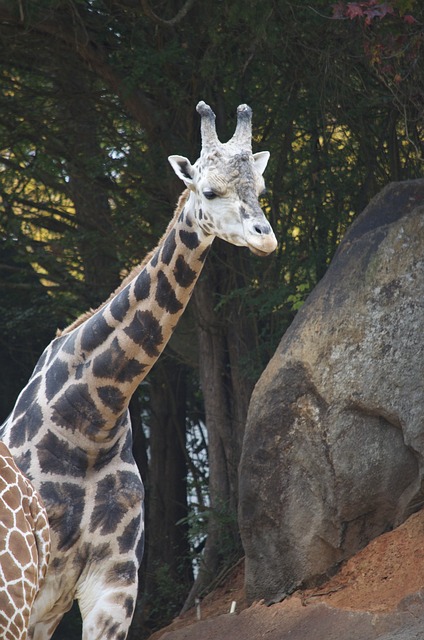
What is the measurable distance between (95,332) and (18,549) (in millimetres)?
1693

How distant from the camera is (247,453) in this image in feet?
23.9

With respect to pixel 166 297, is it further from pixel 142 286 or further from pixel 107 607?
pixel 107 607

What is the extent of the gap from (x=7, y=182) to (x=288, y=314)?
305 cm

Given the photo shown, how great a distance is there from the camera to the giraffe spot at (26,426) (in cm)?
589

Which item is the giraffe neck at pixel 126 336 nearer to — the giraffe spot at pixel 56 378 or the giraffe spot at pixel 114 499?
the giraffe spot at pixel 56 378

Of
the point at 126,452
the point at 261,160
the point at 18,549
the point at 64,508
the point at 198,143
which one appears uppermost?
the point at 198,143

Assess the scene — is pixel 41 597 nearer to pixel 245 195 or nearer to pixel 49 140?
pixel 245 195

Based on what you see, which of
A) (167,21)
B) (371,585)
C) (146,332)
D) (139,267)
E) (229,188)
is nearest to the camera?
(229,188)

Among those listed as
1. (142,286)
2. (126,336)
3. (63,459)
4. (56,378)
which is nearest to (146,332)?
(126,336)

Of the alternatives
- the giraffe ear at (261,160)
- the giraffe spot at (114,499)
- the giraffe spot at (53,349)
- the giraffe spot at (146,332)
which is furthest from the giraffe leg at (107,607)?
the giraffe ear at (261,160)

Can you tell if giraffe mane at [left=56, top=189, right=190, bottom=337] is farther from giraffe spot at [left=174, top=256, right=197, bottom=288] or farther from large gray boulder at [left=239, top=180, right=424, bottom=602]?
large gray boulder at [left=239, top=180, right=424, bottom=602]

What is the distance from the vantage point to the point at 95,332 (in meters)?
5.82

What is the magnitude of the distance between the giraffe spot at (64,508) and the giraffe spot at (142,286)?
0.97 meters

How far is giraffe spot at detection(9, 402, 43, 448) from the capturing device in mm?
5895
